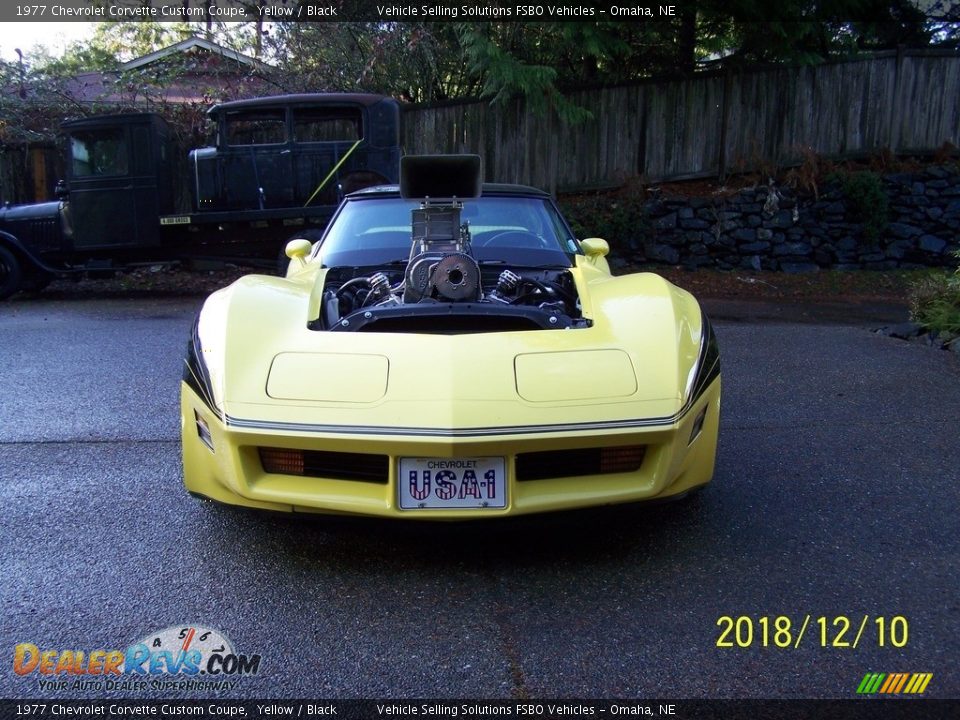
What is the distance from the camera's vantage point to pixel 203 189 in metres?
10.3

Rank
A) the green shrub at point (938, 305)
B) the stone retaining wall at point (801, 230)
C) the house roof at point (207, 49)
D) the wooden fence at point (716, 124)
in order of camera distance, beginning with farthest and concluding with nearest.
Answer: the house roof at point (207, 49), the wooden fence at point (716, 124), the stone retaining wall at point (801, 230), the green shrub at point (938, 305)

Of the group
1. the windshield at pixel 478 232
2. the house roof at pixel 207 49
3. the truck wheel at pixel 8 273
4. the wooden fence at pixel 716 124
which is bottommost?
the truck wheel at pixel 8 273

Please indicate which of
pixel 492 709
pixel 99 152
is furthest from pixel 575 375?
pixel 99 152

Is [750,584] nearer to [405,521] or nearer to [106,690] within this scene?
[405,521]

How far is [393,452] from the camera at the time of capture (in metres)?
2.60

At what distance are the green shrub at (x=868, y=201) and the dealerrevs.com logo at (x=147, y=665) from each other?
1083 centimetres

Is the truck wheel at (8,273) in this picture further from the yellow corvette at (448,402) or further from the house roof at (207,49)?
the yellow corvette at (448,402)

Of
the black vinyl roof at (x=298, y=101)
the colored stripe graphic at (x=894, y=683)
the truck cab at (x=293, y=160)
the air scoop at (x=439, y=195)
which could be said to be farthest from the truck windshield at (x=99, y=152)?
the colored stripe graphic at (x=894, y=683)

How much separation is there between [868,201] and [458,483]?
10205mm

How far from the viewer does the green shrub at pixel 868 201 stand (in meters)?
11.1

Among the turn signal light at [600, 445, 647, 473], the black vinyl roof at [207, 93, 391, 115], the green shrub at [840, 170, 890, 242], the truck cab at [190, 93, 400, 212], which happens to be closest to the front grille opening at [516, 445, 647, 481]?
the turn signal light at [600, 445, 647, 473]

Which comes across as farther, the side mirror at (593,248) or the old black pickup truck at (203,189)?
the old black pickup truck at (203,189)

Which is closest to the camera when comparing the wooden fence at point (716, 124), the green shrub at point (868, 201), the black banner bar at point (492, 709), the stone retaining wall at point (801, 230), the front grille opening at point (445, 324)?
the black banner bar at point (492, 709)

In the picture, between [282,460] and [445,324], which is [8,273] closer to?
[445,324]
